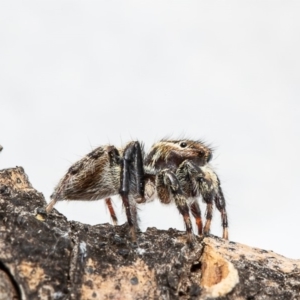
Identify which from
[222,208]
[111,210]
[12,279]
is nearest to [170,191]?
[222,208]

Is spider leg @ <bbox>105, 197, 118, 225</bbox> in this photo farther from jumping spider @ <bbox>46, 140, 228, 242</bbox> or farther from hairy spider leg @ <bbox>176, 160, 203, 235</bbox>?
hairy spider leg @ <bbox>176, 160, 203, 235</bbox>

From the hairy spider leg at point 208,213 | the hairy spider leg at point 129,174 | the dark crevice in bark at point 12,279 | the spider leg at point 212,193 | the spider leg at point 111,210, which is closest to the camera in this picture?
the dark crevice in bark at point 12,279

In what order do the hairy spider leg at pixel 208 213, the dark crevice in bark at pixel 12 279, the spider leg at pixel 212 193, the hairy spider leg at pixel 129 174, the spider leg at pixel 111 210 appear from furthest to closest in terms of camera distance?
the spider leg at pixel 111 210, the spider leg at pixel 212 193, the hairy spider leg at pixel 208 213, the hairy spider leg at pixel 129 174, the dark crevice in bark at pixel 12 279

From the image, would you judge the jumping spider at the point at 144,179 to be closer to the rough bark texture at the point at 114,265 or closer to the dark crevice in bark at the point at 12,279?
the rough bark texture at the point at 114,265

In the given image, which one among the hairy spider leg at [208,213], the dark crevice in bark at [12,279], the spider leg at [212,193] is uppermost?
the spider leg at [212,193]

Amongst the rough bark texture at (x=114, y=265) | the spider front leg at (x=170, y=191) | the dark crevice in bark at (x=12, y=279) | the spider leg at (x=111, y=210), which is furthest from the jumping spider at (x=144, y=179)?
the dark crevice in bark at (x=12, y=279)

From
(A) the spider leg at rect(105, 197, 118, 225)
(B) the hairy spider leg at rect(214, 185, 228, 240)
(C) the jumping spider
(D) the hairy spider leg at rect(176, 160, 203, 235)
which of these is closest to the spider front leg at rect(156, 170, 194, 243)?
(C) the jumping spider

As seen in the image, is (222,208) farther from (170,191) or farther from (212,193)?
(170,191)
